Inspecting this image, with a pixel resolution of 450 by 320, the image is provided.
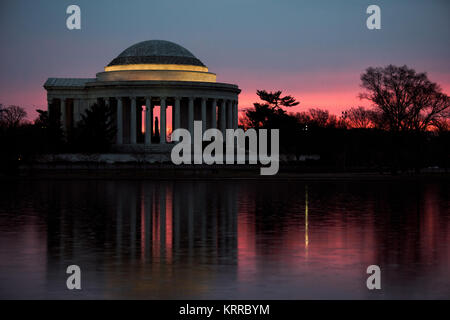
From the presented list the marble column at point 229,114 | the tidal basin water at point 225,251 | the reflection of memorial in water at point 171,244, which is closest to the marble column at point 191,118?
the marble column at point 229,114

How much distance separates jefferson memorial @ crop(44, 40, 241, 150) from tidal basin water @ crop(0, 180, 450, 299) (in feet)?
278

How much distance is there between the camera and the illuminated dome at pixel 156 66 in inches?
4793

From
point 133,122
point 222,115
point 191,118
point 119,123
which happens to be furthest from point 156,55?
point 222,115

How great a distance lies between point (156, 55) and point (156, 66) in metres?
2.92

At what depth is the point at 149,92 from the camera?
118688 millimetres

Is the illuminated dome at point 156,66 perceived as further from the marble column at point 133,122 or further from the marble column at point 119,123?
the marble column at point 119,123

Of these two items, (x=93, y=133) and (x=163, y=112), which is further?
(x=163, y=112)

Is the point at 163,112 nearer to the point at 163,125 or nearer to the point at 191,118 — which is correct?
the point at 163,125

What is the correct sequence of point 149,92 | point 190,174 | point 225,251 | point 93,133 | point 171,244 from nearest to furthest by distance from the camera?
point 225,251 < point 171,244 < point 190,174 < point 93,133 < point 149,92

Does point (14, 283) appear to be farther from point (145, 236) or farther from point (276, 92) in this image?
point (276, 92)

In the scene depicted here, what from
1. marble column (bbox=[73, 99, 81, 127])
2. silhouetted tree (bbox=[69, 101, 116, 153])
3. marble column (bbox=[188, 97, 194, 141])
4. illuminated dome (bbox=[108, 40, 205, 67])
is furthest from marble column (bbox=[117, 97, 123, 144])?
marble column (bbox=[188, 97, 194, 141])

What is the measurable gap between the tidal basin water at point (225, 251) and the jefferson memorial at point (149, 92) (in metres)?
84.7

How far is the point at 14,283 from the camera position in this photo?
14.8 metres

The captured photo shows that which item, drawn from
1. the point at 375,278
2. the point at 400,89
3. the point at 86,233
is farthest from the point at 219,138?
the point at 375,278
